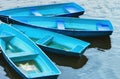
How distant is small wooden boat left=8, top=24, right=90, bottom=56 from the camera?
13051 mm

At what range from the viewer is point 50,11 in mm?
17922

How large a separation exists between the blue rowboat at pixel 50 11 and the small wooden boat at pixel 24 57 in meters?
2.48

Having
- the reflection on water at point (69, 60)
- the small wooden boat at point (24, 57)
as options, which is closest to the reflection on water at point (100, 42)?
the reflection on water at point (69, 60)

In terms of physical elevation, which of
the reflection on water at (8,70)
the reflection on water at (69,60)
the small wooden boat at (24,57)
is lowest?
the reflection on water at (8,70)

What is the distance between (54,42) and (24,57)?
7.31 feet

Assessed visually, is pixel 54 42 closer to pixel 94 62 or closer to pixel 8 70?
pixel 94 62

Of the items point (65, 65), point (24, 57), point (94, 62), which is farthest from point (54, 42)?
point (24, 57)

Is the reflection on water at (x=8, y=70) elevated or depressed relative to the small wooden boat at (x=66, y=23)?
depressed

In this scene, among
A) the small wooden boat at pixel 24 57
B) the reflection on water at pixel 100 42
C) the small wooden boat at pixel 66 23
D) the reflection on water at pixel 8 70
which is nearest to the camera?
the small wooden boat at pixel 24 57

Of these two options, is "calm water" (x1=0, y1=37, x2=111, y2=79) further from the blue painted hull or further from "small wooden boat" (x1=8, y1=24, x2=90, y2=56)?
the blue painted hull

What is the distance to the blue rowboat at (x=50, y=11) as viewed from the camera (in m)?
17.0

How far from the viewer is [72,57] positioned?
1321cm

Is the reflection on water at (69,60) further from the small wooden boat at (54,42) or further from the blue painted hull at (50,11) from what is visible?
the blue painted hull at (50,11)

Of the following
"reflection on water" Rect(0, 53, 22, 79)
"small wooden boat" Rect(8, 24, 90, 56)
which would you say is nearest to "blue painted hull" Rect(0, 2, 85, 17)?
"small wooden boat" Rect(8, 24, 90, 56)
